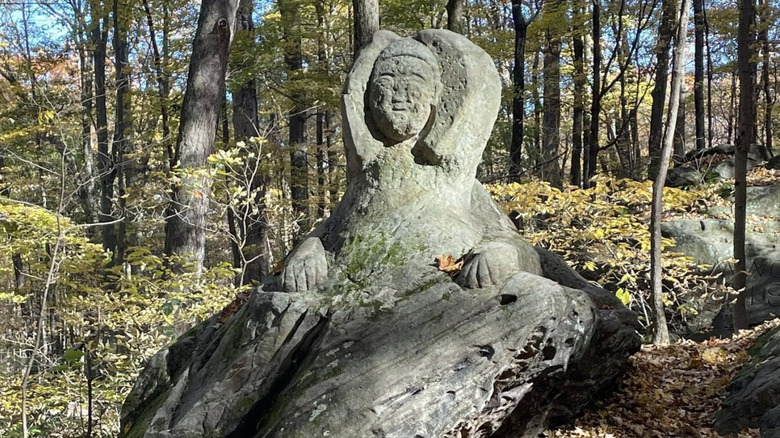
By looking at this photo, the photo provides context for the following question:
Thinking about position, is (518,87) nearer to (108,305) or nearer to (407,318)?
(108,305)

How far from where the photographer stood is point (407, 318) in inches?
114

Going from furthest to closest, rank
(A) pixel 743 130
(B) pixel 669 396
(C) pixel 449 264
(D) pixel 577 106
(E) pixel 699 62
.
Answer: (E) pixel 699 62 → (D) pixel 577 106 → (A) pixel 743 130 → (B) pixel 669 396 → (C) pixel 449 264

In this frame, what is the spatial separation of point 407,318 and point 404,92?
53.8 inches

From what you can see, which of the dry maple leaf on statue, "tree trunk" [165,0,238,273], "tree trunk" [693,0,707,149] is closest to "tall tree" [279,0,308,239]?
"tree trunk" [165,0,238,273]

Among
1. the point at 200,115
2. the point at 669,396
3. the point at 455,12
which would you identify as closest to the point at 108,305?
the point at 200,115

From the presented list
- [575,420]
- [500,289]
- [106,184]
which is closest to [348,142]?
[500,289]

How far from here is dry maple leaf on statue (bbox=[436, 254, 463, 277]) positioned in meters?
3.17

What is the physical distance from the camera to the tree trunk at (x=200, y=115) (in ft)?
22.8

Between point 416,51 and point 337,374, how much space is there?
1.99 m

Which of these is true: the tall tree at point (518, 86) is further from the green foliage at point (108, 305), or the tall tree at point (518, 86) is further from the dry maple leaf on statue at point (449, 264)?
the dry maple leaf on statue at point (449, 264)

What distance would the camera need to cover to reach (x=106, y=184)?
1326 cm

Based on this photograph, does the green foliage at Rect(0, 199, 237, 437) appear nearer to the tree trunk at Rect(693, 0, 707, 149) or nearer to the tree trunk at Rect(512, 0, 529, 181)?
the tree trunk at Rect(512, 0, 529, 181)

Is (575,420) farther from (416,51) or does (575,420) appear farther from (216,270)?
(216,270)

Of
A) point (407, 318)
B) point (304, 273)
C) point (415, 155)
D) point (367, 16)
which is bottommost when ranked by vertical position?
point (407, 318)
